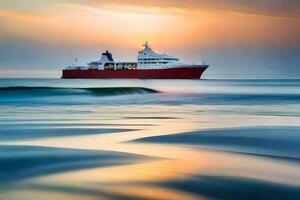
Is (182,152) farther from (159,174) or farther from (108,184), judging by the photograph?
(108,184)

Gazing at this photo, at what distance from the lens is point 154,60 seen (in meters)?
84.4

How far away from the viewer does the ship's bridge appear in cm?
8288

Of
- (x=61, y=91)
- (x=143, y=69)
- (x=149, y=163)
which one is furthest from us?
(x=143, y=69)

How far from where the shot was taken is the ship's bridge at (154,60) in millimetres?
82875

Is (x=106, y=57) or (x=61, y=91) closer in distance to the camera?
(x=61, y=91)

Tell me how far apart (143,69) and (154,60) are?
8.10 feet

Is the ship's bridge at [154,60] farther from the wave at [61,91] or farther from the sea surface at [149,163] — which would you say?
the sea surface at [149,163]

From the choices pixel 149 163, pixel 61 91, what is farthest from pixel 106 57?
pixel 149 163

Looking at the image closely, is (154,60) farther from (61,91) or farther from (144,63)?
(61,91)

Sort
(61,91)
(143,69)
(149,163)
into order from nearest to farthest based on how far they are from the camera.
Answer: (149,163), (61,91), (143,69)

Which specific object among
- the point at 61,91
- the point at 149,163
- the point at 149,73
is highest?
the point at 149,163

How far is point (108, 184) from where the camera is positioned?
621cm

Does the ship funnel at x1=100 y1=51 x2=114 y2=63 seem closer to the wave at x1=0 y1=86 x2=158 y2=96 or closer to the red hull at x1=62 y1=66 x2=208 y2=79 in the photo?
the red hull at x1=62 y1=66 x2=208 y2=79

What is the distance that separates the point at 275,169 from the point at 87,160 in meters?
2.73
